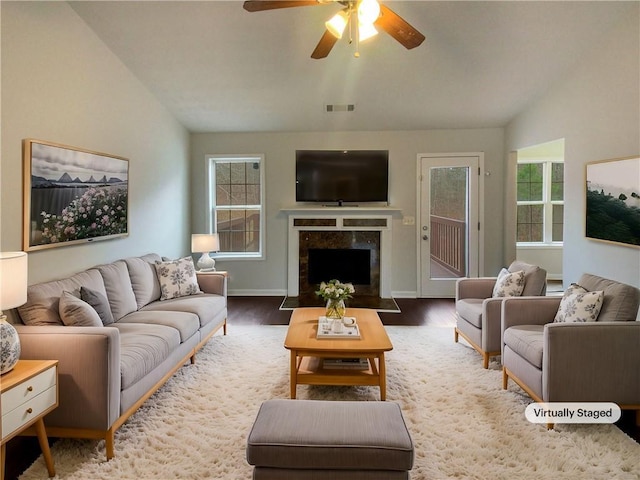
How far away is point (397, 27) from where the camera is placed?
253 centimetres

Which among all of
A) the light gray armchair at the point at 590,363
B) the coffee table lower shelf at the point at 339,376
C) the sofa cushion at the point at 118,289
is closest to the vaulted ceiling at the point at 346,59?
the sofa cushion at the point at 118,289

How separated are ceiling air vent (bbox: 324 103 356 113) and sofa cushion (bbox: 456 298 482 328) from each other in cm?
277

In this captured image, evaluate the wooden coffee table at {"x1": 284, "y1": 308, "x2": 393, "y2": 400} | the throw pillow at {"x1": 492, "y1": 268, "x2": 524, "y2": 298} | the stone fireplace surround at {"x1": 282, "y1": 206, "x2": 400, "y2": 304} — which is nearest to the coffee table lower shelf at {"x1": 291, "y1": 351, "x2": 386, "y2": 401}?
the wooden coffee table at {"x1": 284, "y1": 308, "x2": 393, "y2": 400}

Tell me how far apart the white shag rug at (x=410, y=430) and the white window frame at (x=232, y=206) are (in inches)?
106

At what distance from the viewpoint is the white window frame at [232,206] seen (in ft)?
20.2

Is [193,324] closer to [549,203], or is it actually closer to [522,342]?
[522,342]

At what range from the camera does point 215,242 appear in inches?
212

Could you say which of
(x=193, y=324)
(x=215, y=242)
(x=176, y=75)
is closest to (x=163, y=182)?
(x=215, y=242)

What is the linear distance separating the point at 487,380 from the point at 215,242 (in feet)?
11.7

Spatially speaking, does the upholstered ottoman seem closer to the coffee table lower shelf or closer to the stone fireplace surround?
the coffee table lower shelf

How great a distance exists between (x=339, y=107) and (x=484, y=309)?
3.17 metres

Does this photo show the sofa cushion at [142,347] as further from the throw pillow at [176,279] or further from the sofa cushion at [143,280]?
the throw pillow at [176,279]

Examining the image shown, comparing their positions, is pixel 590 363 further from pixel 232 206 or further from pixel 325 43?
pixel 232 206

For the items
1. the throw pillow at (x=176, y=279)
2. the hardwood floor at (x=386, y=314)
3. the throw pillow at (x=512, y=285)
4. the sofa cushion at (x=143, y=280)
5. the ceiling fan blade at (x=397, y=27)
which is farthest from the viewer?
the hardwood floor at (x=386, y=314)
